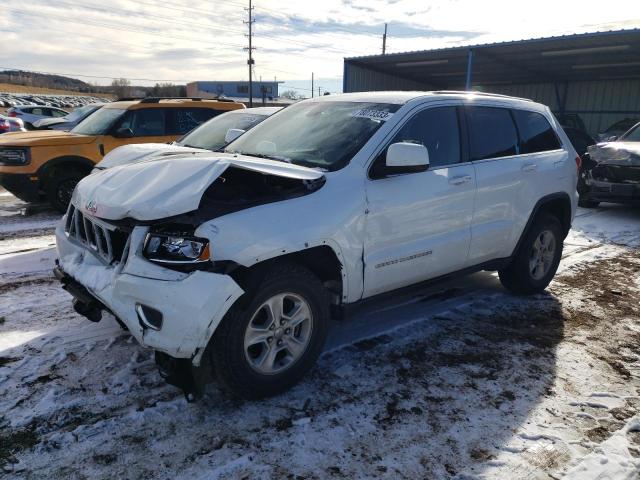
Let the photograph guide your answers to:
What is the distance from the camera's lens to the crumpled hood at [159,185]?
283 centimetres

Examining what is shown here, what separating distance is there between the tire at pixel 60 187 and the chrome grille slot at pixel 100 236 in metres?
5.33

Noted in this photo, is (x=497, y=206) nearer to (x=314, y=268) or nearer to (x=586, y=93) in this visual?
(x=314, y=268)

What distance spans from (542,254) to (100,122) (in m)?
7.61

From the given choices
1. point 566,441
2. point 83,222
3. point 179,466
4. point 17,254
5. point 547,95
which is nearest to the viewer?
point 179,466

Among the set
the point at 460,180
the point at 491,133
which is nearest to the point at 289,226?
the point at 460,180

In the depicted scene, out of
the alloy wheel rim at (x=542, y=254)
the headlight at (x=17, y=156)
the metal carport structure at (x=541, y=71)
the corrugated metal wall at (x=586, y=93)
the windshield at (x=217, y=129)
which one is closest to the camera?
the alloy wheel rim at (x=542, y=254)

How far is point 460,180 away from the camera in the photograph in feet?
13.2

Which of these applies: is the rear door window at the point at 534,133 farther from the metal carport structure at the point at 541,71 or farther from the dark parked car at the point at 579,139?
the metal carport structure at the point at 541,71

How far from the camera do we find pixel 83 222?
3.49 m

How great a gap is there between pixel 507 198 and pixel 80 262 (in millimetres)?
3452

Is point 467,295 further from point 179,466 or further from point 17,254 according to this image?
point 17,254

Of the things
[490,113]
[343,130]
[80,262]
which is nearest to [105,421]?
[80,262]

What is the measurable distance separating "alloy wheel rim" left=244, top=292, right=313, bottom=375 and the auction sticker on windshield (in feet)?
4.94

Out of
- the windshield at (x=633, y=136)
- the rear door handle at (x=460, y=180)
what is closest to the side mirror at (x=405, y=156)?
the rear door handle at (x=460, y=180)
